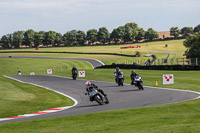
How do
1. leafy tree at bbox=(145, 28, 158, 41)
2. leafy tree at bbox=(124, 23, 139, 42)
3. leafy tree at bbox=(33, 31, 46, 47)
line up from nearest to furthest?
leafy tree at bbox=(124, 23, 139, 42) < leafy tree at bbox=(33, 31, 46, 47) < leafy tree at bbox=(145, 28, 158, 41)

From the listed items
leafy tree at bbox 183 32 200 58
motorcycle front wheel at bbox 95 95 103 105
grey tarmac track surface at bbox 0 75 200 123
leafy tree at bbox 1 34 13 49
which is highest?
leafy tree at bbox 1 34 13 49

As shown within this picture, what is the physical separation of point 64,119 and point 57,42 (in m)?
186

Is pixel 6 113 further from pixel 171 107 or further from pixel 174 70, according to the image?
pixel 174 70

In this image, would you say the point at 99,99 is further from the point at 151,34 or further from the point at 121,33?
the point at 151,34

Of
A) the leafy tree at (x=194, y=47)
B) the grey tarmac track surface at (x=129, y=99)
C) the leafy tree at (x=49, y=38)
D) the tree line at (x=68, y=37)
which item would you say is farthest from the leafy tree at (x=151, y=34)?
the grey tarmac track surface at (x=129, y=99)

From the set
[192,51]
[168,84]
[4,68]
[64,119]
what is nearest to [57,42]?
[4,68]

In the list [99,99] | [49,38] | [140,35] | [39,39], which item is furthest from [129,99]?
[140,35]

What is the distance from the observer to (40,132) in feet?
32.0

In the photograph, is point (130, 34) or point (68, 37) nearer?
point (130, 34)

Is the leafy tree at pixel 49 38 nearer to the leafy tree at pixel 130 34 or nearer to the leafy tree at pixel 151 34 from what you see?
the leafy tree at pixel 130 34

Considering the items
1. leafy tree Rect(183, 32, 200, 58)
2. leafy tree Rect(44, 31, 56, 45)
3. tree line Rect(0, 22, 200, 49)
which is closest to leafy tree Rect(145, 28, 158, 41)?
tree line Rect(0, 22, 200, 49)

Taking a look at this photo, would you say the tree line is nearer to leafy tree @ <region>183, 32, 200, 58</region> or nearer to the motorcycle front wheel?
leafy tree @ <region>183, 32, 200, 58</region>

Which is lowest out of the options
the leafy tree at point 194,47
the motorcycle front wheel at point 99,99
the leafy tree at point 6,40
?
the motorcycle front wheel at point 99,99

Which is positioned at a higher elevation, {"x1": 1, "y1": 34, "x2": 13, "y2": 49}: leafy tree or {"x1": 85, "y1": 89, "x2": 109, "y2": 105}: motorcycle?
{"x1": 1, "y1": 34, "x2": 13, "y2": 49}: leafy tree
